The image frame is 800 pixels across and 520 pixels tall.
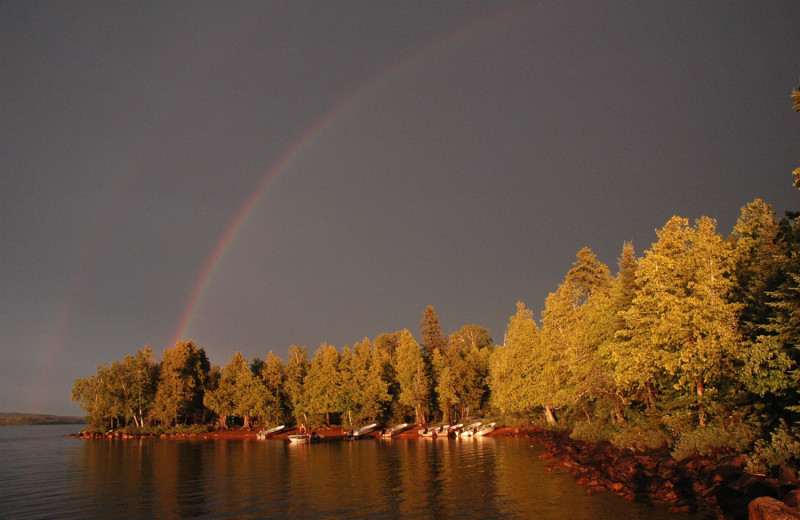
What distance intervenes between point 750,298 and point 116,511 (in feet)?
142

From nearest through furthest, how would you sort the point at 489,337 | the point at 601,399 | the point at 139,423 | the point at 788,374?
the point at 788,374 < the point at 601,399 < the point at 139,423 < the point at 489,337

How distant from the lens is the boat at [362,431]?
98.2 m

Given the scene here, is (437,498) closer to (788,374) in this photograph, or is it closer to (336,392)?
(788,374)

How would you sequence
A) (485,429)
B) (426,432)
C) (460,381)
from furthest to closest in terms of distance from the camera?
(460,381), (426,432), (485,429)

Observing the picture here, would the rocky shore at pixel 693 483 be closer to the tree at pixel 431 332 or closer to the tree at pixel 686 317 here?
the tree at pixel 686 317

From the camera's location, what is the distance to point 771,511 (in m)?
19.1

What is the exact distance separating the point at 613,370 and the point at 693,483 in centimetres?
2086

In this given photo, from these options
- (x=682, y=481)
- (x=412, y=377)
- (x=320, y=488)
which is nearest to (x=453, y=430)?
(x=412, y=377)

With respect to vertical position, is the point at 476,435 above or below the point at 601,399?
below

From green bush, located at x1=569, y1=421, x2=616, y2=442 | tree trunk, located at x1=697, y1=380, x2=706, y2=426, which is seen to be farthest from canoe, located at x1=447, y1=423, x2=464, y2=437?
tree trunk, located at x1=697, y1=380, x2=706, y2=426

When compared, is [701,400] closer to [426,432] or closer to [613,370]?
[613,370]

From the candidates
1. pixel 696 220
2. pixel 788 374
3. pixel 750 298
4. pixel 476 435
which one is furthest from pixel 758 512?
pixel 476 435

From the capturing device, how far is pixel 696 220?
129 feet

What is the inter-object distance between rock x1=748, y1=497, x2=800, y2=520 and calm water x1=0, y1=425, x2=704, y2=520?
19.3ft
